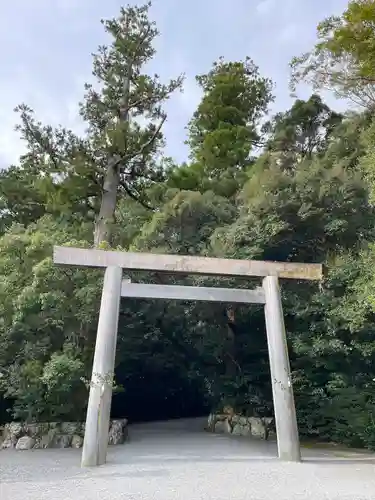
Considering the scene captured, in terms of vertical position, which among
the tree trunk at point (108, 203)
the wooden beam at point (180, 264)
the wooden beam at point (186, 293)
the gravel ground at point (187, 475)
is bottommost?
the gravel ground at point (187, 475)

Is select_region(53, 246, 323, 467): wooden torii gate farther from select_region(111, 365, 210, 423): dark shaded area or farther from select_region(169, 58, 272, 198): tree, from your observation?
select_region(169, 58, 272, 198): tree

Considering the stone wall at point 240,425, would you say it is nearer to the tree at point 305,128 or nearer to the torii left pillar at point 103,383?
the torii left pillar at point 103,383

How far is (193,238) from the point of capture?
9.51m

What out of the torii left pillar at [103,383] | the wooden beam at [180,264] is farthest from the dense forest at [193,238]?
the torii left pillar at [103,383]

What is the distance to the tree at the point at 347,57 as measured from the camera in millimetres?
7797

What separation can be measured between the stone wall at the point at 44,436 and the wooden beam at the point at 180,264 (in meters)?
3.57

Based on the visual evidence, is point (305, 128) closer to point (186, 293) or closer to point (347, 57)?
point (347, 57)

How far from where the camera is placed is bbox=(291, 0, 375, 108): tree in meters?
7.80

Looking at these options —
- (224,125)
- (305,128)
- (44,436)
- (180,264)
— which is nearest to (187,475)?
(180,264)

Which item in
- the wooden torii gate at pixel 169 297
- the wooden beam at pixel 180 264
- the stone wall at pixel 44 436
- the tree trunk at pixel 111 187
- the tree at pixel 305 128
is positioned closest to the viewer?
the wooden torii gate at pixel 169 297

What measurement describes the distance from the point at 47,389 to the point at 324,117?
1131cm

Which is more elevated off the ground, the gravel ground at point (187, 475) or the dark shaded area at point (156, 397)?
the dark shaded area at point (156, 397)

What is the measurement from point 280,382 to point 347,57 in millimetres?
6721

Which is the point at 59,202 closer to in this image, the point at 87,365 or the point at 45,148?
the point at 45,148
